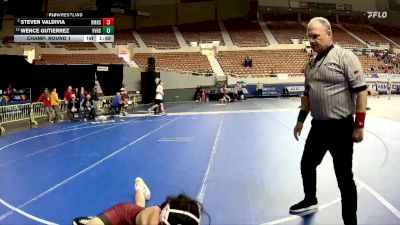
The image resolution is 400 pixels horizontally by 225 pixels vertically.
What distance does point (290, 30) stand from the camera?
4838 cm

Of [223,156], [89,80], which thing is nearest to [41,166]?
[223,156]

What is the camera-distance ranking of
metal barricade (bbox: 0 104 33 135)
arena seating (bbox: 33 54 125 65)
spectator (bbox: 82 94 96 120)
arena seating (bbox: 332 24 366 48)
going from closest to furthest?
1. metal barricade (bbox: 0 104 33 135)
2. spectator (bbox: 82 94 96 120)
3. arena seating (bbox: 33 54 125 65)
4. arena seating (bbox: 332 24 366 48)

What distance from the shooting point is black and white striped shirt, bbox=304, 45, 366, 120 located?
11.5ft

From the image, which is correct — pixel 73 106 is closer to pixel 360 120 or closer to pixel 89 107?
pixel 89 107

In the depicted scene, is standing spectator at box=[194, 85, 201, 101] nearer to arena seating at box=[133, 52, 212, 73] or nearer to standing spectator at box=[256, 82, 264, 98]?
arena seating at box=[133, 52, 212, 73]

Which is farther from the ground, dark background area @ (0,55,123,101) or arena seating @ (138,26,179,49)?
arena seating @ (138,26,179,49)

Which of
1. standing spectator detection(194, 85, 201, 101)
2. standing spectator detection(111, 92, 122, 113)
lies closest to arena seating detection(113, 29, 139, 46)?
standing spectator detection(194, 85, 201, 101)

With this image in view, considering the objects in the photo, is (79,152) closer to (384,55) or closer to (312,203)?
(312,203)

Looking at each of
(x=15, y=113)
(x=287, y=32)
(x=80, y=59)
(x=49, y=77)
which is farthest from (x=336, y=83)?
(x=287, y=32)

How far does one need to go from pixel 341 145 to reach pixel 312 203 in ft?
2.85

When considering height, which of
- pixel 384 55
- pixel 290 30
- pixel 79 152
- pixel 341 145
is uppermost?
pixel 290 30
